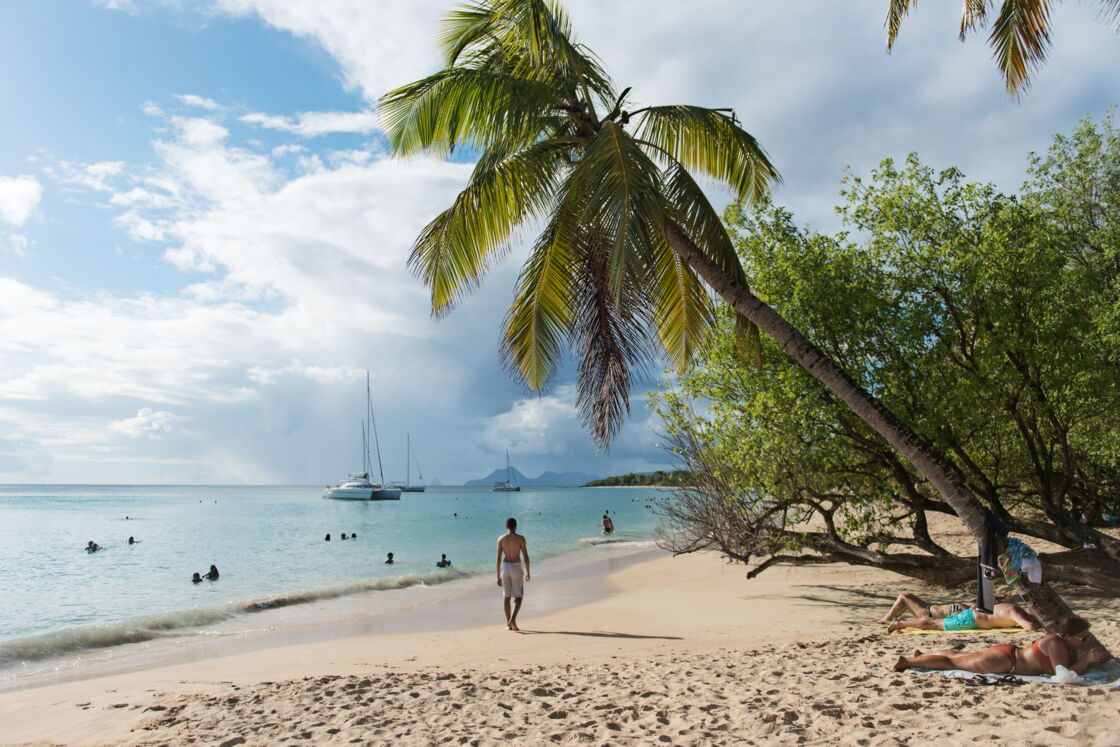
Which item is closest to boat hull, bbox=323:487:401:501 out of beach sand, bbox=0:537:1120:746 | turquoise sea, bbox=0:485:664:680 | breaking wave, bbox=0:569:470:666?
turquoise sea, bbox=0:485:664:680

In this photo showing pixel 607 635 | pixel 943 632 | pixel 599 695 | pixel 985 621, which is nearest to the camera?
pixel 599 695

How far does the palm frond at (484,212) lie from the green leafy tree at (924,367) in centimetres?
326

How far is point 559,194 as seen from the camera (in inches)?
294

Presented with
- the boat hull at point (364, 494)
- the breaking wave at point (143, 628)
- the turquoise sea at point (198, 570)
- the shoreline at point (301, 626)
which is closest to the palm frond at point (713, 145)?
the shoreline at point (301, 626)

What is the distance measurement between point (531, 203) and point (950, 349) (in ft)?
23.2

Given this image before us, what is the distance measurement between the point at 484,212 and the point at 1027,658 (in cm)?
678

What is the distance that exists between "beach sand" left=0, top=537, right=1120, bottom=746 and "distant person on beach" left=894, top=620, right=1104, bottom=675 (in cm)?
24

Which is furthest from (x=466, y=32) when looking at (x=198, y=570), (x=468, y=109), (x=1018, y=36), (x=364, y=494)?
(x=364, y=494)

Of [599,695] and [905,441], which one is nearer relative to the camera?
[905,441]

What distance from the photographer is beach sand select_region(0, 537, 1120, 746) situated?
16.6ft

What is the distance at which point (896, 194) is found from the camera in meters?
10.9

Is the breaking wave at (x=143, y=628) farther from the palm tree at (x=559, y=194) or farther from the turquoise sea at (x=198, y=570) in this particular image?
the palm tree at (x=559, y=194)

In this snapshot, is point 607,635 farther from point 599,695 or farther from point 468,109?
point 468,109

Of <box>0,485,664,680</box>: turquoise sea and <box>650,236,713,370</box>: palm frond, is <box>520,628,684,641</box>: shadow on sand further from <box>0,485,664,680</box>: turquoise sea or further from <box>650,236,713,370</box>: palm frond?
<box>0,485,664,680</box>: turquoise sea
